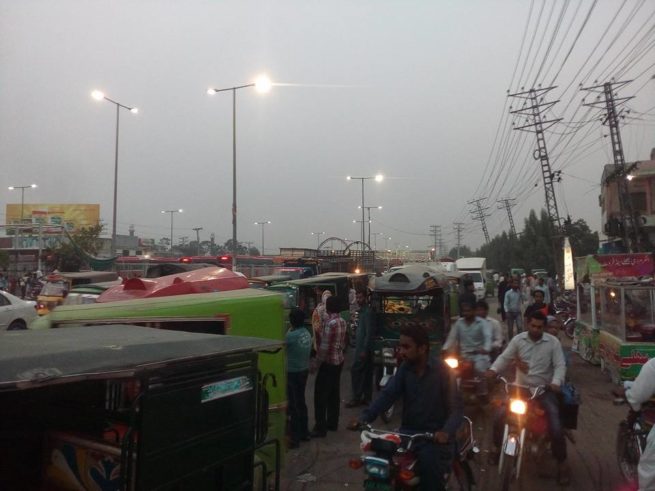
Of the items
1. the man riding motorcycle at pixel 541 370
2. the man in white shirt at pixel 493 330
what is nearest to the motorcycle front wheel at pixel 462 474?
the man riding motorcycle at pixel 541 370

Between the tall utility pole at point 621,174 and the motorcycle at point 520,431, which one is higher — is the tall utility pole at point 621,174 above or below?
above

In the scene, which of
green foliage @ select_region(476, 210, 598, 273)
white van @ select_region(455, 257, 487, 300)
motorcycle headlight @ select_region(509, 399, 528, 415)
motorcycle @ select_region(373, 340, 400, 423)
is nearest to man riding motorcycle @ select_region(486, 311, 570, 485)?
motorcycle headlight @ select_region(509, 399, 528, 415)

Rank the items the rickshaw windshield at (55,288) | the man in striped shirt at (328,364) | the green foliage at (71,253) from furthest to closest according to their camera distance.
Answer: the green foliage at (71,253), the rickshaw windshield at (55,288), the man in striped shirt at (328,364)

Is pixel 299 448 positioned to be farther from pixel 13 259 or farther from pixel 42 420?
pixel 13 259

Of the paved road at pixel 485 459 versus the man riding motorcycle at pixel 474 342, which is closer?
the paved road at pixel 485 459

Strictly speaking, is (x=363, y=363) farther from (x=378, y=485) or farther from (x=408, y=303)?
(x=378, y=485)

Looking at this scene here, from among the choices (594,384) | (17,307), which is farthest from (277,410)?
(17,307)

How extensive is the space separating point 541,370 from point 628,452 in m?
1.02

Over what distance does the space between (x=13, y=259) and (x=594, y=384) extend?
4080 cm

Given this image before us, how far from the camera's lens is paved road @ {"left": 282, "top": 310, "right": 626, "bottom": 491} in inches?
204

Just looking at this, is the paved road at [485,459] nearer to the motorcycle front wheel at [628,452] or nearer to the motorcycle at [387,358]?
the motorcycle front wheel at [628,452]

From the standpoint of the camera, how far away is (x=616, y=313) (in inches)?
382

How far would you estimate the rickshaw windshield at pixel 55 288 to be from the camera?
15.8 metres

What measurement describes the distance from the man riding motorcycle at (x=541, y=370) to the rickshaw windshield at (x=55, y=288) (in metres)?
14.2
